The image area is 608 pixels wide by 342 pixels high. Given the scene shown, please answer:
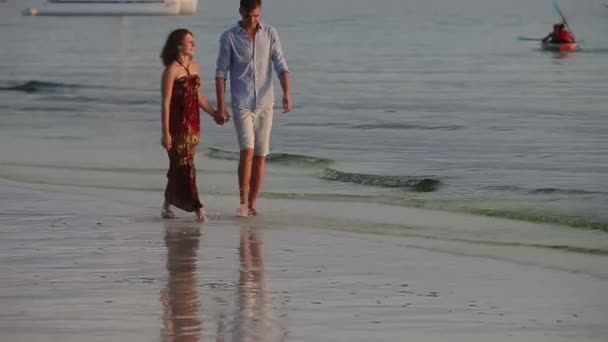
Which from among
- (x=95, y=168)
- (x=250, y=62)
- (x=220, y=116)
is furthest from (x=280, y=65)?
(x=95, y=168)

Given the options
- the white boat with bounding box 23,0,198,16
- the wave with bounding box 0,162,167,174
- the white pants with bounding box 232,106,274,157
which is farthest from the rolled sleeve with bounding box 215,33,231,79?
the white boat with bounding box 23,0,198,16

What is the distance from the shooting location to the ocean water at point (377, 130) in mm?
14055

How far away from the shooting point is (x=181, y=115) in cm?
1120

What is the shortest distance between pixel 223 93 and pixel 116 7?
8855 centimetres

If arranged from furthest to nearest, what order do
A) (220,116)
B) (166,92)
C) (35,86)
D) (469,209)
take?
(35,86) → (469,209) → (166,92) → (220,116)

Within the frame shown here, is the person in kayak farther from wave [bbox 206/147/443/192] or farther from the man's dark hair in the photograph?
the man's dark hair

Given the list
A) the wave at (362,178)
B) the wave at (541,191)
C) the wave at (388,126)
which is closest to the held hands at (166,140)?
the wave at (362,178)

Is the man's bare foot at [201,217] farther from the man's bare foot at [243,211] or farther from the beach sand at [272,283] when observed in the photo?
the man's bare foot at [243,211]

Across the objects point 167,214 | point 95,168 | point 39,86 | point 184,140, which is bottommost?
point 39,86

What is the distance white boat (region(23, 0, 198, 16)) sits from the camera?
97438 mm

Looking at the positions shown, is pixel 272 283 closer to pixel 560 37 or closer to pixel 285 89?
pixel 285 89

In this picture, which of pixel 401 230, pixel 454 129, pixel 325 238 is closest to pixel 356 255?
pixel 325 238

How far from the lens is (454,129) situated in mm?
21703

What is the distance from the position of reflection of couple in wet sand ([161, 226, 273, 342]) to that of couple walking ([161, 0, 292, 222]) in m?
1.03
